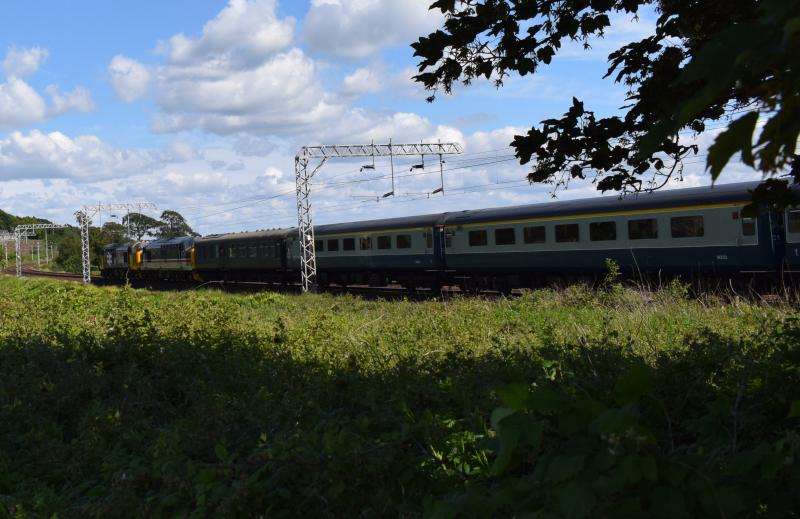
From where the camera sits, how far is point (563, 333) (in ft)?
33.3

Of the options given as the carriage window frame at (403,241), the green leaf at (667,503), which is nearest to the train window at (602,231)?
the carriage window frame at (403,241)

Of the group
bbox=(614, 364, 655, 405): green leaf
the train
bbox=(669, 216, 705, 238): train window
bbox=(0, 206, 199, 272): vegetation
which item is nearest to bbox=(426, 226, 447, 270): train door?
the train

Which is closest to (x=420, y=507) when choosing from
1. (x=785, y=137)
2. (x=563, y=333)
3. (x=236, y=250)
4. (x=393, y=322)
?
(x=785, y=137)

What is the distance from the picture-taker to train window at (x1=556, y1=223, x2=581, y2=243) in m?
20.5

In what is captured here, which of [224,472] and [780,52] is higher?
[780,52]

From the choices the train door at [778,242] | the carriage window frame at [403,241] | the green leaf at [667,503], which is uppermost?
the carriage window frame at [403,241]

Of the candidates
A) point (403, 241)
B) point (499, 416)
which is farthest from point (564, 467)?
point (403, 241)

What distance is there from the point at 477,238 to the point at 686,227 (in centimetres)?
756

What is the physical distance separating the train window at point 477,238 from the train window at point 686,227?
22.4ft

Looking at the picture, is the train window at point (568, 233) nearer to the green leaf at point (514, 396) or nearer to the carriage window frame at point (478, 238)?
the carriage window frame at point (478, 238)

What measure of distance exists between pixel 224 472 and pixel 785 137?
411 centimetres

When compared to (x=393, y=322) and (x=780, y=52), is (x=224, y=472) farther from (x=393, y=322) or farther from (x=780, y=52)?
(x=393, y=322)

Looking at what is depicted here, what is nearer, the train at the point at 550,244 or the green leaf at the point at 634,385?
the green leaf at the point at 634,385

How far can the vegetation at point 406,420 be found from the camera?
2.19 m
